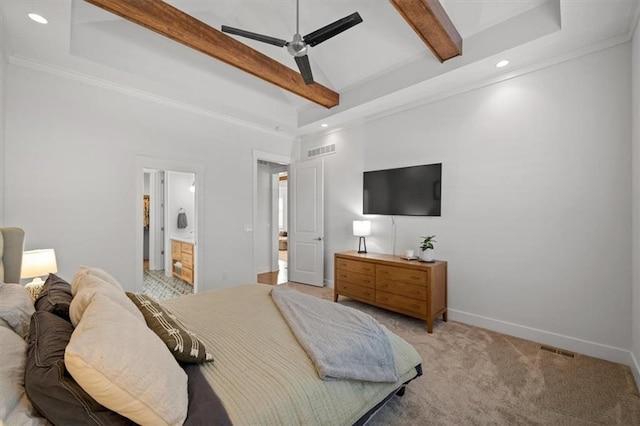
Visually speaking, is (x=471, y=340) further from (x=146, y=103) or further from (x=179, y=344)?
(x=146, y=103)

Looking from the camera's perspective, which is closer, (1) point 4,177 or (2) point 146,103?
(1) point 4,177

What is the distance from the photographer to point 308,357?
1447mm

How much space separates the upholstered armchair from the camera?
2039 mm

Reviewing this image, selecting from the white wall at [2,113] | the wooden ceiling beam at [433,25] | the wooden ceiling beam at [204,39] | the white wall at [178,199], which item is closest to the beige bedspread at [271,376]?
the white wall at [2,113]

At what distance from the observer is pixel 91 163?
124 inches

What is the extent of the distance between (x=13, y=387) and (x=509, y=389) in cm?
278

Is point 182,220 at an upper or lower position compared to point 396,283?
upper

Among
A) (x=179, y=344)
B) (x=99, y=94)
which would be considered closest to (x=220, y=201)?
(x=99, y=94)

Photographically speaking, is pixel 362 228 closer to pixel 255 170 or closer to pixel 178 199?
pixel 255 170

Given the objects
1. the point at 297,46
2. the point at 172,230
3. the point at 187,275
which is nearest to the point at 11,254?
the point at 297,46


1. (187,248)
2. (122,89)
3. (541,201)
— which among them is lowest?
(187,248)

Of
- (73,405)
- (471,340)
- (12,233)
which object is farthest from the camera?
(471,340)

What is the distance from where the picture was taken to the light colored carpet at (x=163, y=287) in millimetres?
4449

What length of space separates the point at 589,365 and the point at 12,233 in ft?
16.0
